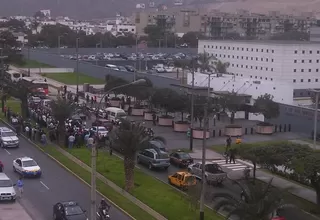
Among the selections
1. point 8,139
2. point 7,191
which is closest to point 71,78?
point 8,139

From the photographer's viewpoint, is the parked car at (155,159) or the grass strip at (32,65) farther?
the grass strip at (32,65)

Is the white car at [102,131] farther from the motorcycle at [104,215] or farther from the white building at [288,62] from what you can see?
the white building at [288,62]

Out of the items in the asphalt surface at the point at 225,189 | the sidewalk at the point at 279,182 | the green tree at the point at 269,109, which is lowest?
the sidewalk at the point at 279,182

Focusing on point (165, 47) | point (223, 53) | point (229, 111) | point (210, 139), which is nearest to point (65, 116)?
point (210, 139)

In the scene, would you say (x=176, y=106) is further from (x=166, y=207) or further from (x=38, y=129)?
(x=166, y=207)

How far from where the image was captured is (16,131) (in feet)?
118

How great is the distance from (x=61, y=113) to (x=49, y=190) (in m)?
8.52

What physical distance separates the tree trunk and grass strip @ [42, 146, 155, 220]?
612mm

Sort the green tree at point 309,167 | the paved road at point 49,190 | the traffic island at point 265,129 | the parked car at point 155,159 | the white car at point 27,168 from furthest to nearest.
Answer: the traffic island at point 265,129, the parked car at point 155,159, the white car at point 27,168, the green tree at point 309,167, the paved road at point 49,190

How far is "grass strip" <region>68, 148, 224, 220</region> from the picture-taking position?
2138 cm

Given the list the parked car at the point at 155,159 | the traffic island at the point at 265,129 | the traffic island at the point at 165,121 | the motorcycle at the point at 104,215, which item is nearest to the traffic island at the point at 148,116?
the traffic island at the point at 165,121

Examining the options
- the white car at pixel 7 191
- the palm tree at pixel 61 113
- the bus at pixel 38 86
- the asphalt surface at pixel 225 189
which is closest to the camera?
the asphalt surface at pixel 225 189

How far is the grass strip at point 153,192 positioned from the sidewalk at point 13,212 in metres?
4.54

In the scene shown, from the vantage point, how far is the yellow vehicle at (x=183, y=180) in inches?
956
